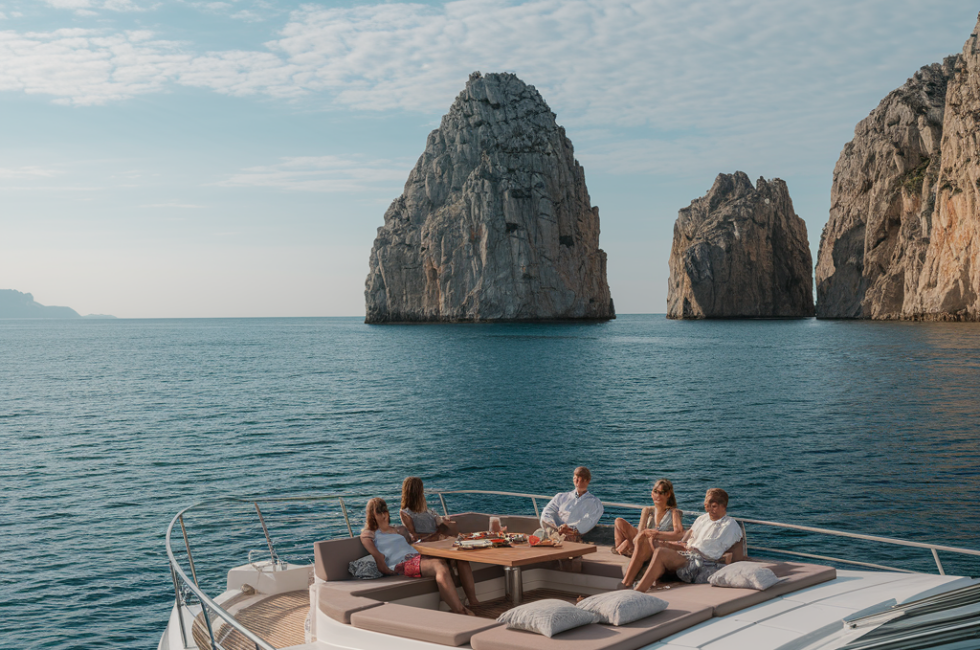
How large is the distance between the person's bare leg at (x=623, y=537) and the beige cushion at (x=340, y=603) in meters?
3.29

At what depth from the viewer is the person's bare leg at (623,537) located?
9.56 meters

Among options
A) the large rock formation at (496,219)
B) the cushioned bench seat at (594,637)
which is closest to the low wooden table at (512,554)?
the cushioned bench seat at (594,637)

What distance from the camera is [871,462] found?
95.5ft

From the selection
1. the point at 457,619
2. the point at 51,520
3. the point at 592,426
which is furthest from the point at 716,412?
the point at 457,619

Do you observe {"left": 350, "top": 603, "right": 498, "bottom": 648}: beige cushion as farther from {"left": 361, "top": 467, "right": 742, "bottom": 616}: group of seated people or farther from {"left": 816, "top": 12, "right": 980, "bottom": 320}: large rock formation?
{"left": 816, "top": 12, "right": 980, "bottom": 320}: large rock formation

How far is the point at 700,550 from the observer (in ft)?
28.7

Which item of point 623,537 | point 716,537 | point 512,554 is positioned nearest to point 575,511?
point 623,537

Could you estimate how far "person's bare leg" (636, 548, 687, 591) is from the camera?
828 cm

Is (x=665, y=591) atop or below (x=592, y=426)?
atop

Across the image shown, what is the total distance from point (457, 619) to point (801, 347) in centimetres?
9528

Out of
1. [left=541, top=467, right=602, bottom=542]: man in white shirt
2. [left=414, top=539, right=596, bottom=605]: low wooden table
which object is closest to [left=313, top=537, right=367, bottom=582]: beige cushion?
[left=414, top=539, right=596, bottom=605]: low wooden table

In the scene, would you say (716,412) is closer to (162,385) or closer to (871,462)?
(871,462)

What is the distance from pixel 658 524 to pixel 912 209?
141986 mm

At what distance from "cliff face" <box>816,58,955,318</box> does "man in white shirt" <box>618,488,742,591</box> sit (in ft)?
434
